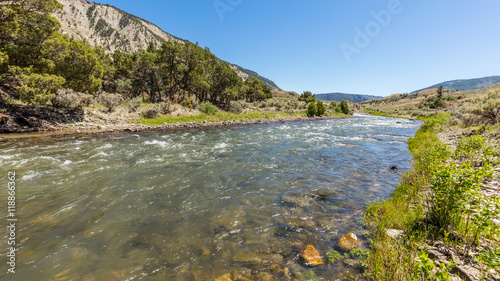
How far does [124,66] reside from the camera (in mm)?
42188

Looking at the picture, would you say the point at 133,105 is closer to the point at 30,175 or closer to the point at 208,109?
the point at 208,109

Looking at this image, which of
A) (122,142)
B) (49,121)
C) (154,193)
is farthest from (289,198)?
(49,121)

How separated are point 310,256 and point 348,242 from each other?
117cm

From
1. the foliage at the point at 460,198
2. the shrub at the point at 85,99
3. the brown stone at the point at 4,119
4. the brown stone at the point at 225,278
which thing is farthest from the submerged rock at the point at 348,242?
the shrub at the point at 85,99

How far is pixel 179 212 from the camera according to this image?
615 cm

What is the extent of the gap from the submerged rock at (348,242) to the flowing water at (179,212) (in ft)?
0.81

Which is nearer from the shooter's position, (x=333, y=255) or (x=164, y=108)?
(x=333, y=255)

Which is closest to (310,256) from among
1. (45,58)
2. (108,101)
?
(45,58)

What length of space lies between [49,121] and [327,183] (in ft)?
92.5

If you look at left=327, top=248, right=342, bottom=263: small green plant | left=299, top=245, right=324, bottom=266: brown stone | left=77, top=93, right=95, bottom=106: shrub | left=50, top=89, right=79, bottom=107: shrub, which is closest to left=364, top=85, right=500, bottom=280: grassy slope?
left=327, top=248, right=342, bottom=263: small green plant

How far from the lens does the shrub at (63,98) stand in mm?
23280

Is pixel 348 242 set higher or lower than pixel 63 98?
lower

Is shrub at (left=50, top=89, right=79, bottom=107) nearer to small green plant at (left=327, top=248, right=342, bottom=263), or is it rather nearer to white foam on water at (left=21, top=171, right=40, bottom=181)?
white foam on water at (left=21, top=171, right=40, bottom=181)

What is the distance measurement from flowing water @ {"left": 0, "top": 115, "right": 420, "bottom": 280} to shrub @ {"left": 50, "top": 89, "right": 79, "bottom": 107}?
14.9m
